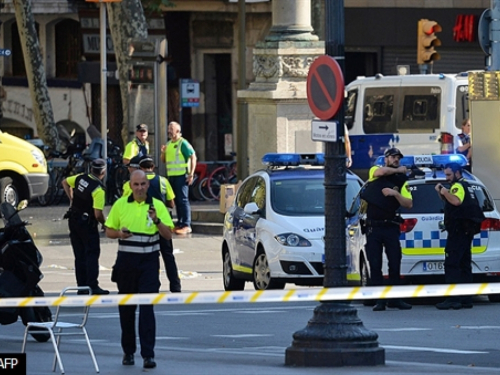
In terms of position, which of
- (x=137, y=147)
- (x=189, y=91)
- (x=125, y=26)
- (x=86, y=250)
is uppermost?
(x=125, y=26)

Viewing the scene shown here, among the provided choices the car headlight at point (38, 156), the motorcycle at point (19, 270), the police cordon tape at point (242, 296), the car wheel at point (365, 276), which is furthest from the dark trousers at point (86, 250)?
the car headlight at point (38, 156)

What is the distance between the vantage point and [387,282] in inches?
628

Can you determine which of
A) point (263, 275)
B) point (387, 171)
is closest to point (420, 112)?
point (263, 275)

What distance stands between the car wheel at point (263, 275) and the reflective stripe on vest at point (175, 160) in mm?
5402

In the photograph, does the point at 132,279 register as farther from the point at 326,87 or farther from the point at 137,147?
the point at 137,147

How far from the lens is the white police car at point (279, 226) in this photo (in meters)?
16.8

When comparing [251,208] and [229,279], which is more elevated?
[251,208]

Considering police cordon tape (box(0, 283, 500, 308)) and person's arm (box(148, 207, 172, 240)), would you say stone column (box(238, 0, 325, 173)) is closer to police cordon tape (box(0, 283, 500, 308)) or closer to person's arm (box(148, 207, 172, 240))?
person's arm (box(148, 207, 172, 240))

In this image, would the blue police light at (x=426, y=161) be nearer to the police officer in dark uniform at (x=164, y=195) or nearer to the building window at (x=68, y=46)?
the police officer in dark uniform at (x=164, y=195)

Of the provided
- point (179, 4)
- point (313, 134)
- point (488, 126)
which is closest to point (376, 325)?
point (313, 134)

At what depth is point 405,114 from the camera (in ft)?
92.5

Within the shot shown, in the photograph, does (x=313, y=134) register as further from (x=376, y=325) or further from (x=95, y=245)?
(x=95, y=245)

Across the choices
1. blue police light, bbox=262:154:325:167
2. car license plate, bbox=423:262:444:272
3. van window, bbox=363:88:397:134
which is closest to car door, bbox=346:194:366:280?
car license plate, bbox=423:262:444:272

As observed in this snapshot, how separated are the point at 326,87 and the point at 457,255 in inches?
180
